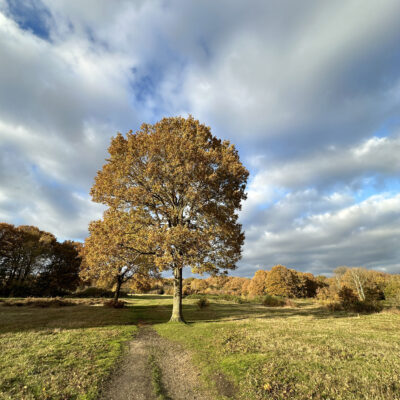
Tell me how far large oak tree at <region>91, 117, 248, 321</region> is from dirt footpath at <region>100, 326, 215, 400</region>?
18.6ft

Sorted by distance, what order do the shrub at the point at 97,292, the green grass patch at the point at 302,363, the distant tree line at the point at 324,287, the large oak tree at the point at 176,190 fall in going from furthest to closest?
the shrub at the point at 97,292
the distant tree line at the point at 324,287
the large oak tree at the point at 176,190
the green grass patch at the point at 302,363

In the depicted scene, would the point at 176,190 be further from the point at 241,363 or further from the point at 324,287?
the point at 324,287

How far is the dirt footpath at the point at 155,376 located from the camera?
5670 mm

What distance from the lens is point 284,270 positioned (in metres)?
63.0

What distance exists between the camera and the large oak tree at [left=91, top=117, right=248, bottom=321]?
15.3 m

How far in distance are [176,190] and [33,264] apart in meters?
49.3

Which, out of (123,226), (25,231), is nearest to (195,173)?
(123,226)

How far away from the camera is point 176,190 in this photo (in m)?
17.5

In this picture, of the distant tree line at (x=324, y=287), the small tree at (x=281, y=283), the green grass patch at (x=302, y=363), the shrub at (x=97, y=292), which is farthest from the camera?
the small tree at (x=281, y=283)

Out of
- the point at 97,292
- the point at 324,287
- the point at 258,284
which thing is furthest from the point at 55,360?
the point at 258,284

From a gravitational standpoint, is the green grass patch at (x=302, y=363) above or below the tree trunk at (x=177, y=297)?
below

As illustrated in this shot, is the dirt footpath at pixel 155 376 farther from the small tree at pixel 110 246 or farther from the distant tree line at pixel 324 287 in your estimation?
the distant tree line at pixel 324 287

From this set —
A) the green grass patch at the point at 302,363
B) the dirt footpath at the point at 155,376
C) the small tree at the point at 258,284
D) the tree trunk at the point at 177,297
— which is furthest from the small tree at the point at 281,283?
the dirt footpath at the point at 155,376

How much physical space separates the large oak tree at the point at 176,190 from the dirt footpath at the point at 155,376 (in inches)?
223
